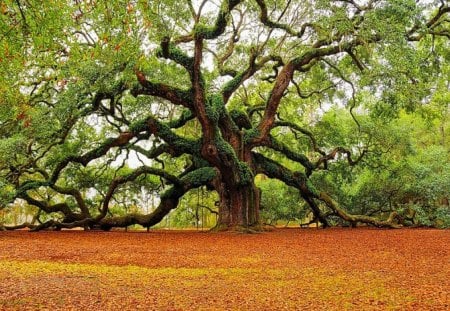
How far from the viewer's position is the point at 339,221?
20.4m

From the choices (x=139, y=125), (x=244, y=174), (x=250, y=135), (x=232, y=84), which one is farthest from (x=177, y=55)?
(x=250, y=135)

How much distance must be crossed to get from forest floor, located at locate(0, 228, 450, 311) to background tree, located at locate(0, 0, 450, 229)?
321 cm

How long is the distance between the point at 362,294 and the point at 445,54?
40.4 ft

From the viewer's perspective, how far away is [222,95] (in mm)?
15367

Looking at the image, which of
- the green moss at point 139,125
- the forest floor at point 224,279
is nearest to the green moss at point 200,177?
the green moss at point 139,125

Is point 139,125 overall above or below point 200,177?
above

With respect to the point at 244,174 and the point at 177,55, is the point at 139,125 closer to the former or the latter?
the point at 177,55

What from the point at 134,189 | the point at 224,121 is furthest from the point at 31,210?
the point at 224,121

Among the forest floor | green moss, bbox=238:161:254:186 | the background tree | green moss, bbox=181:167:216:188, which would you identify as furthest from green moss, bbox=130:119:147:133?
the forest floor

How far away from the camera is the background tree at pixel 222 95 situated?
11.1 m

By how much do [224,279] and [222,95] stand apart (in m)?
10.4

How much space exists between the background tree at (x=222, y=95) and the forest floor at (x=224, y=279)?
321 cm

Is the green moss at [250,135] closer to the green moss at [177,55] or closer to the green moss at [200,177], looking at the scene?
the green moss at [200,177]

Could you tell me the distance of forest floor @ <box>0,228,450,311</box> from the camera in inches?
167
